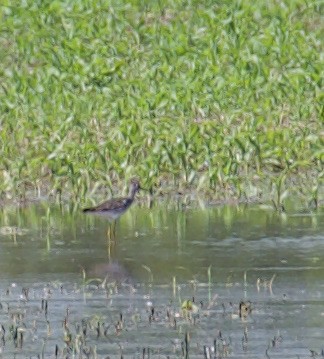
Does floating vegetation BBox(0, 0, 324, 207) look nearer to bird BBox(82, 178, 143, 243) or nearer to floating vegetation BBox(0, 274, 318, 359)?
bird BBox(82, 178, 143, 243)

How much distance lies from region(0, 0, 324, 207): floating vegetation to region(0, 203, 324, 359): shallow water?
61 cm

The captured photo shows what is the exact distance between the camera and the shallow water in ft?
32.2

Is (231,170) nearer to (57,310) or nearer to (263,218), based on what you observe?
(263,218)

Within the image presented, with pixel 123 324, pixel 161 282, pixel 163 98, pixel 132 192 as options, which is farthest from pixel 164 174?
pixel 123 324

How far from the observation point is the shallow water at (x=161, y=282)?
9805 millimetres

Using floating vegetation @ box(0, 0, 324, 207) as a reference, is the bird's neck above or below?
below

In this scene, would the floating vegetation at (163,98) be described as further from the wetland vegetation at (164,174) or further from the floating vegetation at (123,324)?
the floating vegetation at (123,324)

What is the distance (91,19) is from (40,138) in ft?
12.8

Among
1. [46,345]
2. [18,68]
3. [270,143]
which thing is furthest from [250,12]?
[46,345]

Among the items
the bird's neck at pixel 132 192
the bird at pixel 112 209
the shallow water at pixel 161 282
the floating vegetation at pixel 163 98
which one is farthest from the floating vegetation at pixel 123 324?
the floating vegetation at pixel 163 98

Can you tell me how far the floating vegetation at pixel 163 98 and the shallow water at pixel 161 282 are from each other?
2.00 feet

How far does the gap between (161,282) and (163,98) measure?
5.10 metres

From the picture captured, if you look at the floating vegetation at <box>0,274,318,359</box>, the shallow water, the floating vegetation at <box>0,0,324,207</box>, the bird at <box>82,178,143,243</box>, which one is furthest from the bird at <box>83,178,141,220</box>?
the floating vegetation at <box>0,274,318,359</box>

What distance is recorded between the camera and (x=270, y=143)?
50.3ft
